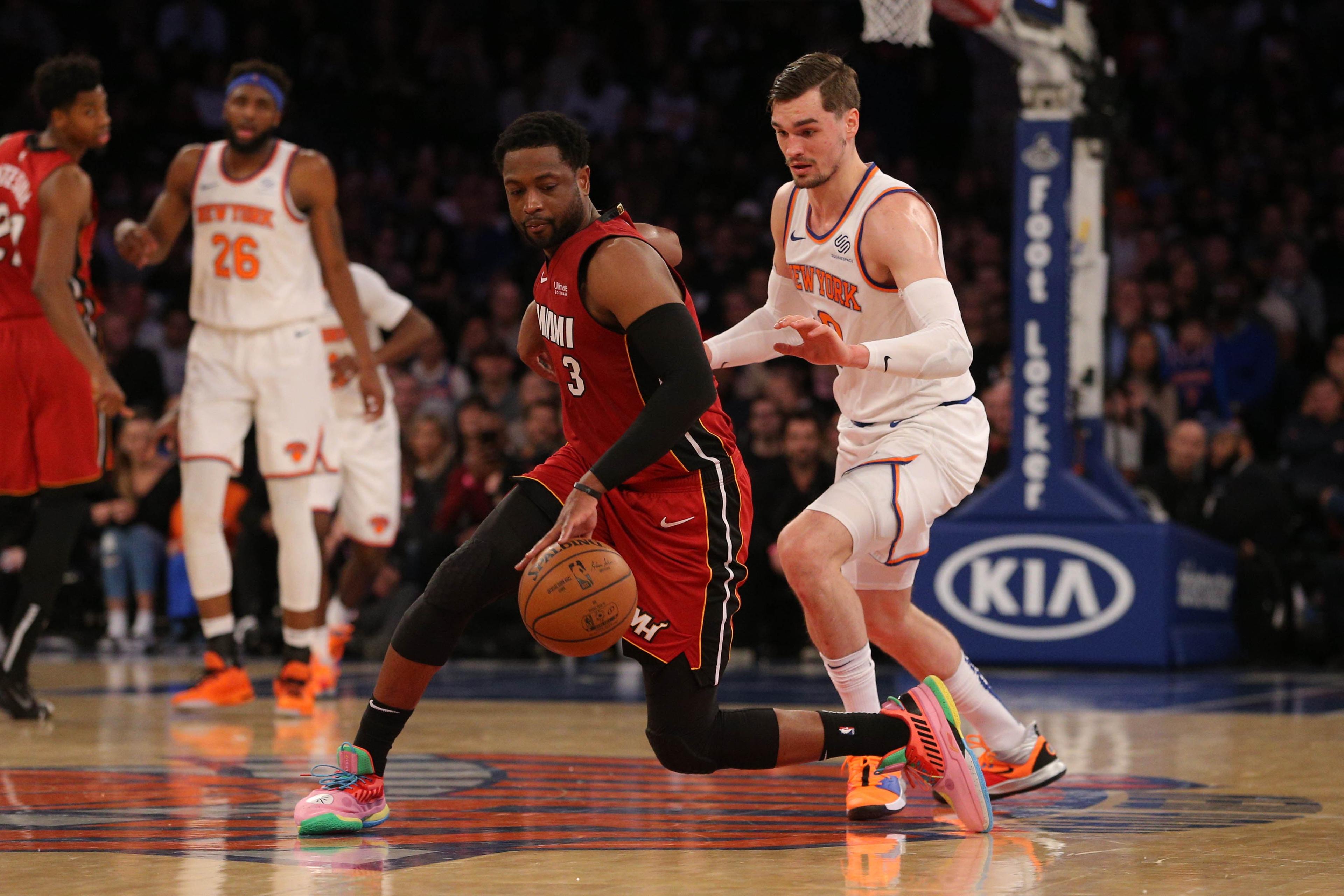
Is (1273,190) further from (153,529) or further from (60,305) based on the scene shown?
(60,305)

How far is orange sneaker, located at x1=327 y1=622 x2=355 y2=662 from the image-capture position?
339 inches

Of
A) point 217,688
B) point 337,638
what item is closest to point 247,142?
point 217,688

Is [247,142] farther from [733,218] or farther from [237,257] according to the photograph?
[733,218]

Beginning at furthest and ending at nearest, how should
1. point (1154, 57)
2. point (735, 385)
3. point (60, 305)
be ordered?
point (1154, 57) < point (735, 385) < point (60, 305)

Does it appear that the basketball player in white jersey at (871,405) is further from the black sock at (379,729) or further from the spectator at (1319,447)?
the spectator at (1319,447)

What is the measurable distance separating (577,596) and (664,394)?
1.63 ft

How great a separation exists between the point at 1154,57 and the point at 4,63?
1085cm

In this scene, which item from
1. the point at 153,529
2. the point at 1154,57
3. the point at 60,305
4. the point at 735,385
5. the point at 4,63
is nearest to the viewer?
the point at 60,305

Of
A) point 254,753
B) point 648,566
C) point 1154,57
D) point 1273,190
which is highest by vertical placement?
point 1154,57

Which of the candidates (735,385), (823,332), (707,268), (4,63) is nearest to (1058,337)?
(735,385)

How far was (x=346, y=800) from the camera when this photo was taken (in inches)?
165

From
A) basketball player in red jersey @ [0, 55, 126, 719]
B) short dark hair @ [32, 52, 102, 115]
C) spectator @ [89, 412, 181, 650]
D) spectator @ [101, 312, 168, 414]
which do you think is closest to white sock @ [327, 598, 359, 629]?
spectator @ [89, 412, 181, 650]

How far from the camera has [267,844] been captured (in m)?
4.01

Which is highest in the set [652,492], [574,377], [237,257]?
[237,257]
